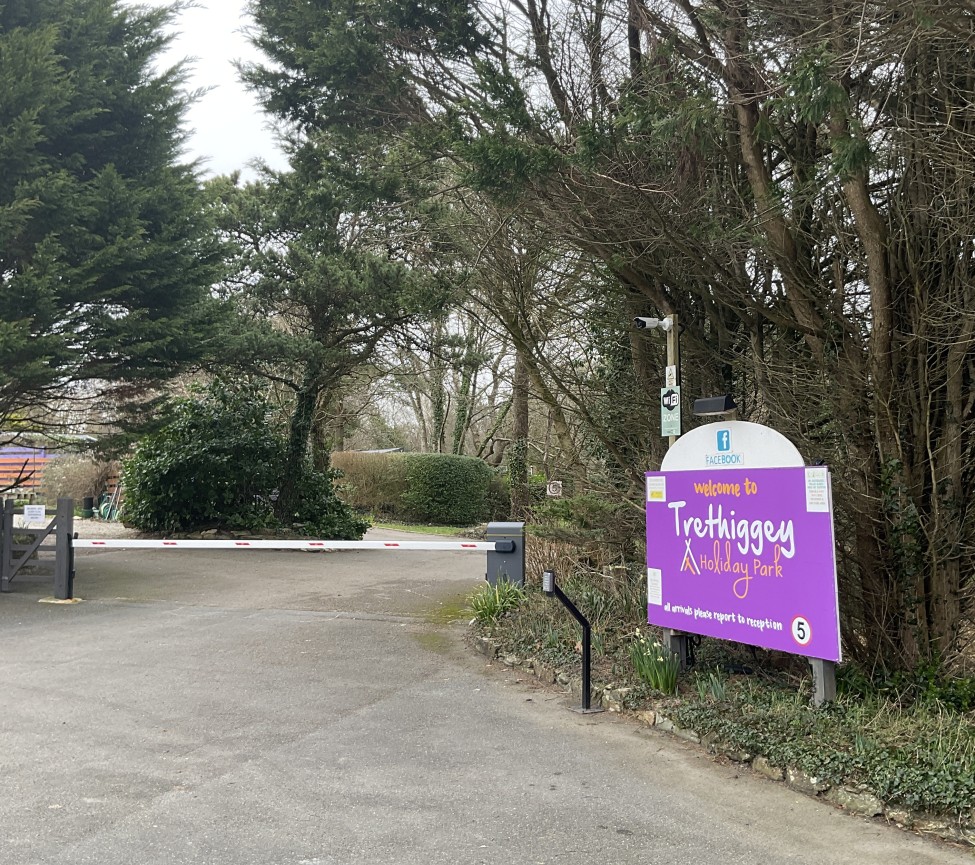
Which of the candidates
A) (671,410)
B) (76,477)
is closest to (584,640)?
(671,410)

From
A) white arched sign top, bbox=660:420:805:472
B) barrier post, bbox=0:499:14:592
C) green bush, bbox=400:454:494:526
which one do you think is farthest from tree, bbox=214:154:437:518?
white arched sign top, bbox=660:420:805:472

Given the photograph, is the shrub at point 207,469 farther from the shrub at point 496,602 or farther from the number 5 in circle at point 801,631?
the number 5 in circle at point 801,631

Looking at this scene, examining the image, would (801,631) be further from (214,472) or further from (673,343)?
(214,472)

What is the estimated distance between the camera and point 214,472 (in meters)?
18.1

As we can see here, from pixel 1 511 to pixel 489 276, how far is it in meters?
7.51

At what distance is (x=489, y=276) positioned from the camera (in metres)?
9.51

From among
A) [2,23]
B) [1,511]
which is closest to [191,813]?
[1,511]

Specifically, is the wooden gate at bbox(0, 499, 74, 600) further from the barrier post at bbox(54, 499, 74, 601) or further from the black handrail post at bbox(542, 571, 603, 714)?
the black handrail post at bbox(542, 571, 603, 714)

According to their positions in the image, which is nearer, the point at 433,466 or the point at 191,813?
the point at 191,813

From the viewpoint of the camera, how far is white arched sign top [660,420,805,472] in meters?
5.76

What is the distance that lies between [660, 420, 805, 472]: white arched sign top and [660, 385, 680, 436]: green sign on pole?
53cm

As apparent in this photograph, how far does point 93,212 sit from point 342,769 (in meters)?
9.29

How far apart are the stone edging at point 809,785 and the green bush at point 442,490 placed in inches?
840

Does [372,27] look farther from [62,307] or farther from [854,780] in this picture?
[854,780]
